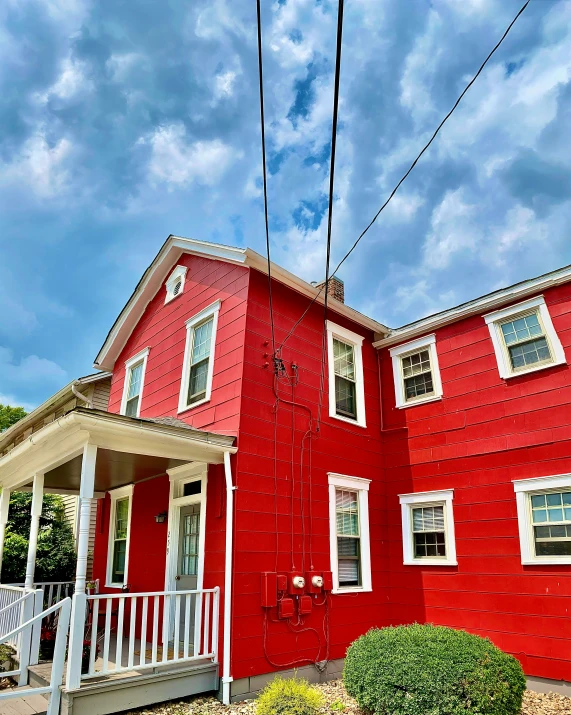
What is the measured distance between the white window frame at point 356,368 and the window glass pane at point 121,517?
4663mm

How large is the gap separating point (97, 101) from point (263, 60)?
931 centimetres

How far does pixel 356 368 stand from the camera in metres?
10.5

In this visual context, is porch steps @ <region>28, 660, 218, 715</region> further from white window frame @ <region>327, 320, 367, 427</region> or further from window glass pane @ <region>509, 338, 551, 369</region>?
window glass pane @ <region>509, 338, 551, 369</region>

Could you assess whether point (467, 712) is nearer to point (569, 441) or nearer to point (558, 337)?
point (569, 441)

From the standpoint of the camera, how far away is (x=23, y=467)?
8953 millimetres

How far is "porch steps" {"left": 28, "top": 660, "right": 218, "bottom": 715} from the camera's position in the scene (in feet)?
18.3

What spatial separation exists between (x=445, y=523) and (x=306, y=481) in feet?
8.54

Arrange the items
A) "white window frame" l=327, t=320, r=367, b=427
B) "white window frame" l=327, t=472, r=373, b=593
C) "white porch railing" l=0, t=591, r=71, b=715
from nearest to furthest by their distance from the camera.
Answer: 1. "white porch railing" l=0, t=591, r=71, b=715
2. "white window frame" l=327, t=472, r=373, b=593
3. "white window frame" l=327, t=320, r=367, b=427

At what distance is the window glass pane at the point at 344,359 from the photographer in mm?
10125

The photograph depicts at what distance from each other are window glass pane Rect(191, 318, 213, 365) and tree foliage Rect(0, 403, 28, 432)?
A: 74.2ft

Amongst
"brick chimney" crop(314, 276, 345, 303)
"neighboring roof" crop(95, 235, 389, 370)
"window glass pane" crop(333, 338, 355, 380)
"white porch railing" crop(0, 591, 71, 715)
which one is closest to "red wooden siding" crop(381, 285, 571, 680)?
"window glass pane" crop(333, 338, 355, 380)

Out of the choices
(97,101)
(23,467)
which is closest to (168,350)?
(23,467)

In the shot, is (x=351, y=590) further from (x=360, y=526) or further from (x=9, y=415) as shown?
(x=9, y=415)

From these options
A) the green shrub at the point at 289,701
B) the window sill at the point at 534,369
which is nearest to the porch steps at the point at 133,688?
the green shrub at the point at 289,701
